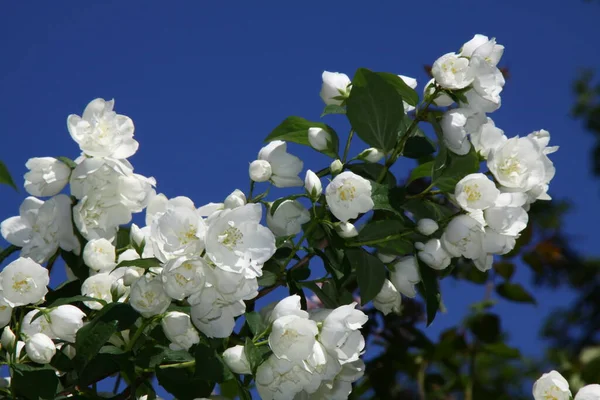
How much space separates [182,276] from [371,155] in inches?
18.5

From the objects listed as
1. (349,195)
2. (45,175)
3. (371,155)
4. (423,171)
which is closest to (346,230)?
(349,195)

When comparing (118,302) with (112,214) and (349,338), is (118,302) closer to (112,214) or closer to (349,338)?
(112,214)

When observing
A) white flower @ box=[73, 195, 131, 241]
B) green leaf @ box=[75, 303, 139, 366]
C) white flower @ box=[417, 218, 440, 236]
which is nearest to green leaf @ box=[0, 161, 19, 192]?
white flower @ box=[73, 195, 131, 241]

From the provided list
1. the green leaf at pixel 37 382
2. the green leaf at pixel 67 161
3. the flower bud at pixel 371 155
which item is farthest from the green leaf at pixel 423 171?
the green leaf at pixel 37 382

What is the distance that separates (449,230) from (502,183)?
0.16 metres

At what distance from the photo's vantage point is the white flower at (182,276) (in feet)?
4.07

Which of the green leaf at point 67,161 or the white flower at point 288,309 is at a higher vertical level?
the green leaf at point 67,161

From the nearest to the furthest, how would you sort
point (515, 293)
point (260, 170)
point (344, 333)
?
point (344, 333)
point (260, 170)
point (515, 293)

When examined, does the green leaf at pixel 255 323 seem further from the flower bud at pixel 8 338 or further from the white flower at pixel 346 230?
the flower bud at pixel 8 338

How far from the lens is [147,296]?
1.30 metres

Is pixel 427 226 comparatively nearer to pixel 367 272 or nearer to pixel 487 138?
pixel 367 272

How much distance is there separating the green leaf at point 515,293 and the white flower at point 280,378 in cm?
141

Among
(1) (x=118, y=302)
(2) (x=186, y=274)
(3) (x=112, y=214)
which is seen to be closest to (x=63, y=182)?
(3) (x=112, y=214)

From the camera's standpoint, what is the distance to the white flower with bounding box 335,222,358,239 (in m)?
1.43
